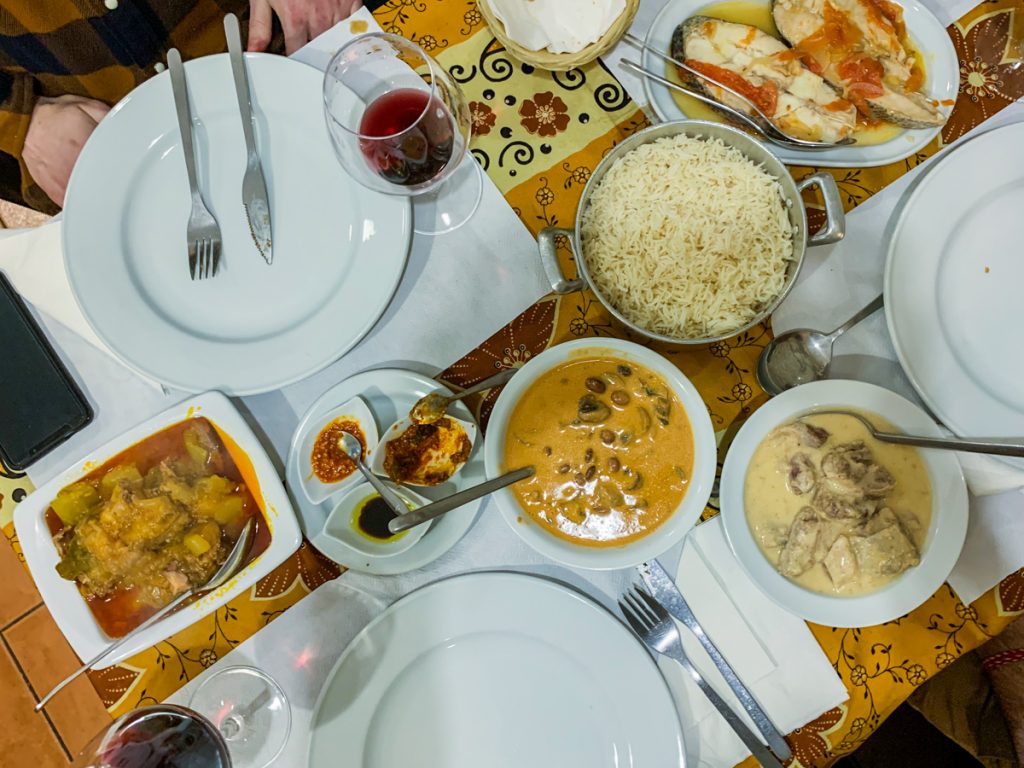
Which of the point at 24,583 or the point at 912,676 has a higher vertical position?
the point at 24,583

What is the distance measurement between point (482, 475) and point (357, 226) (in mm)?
581

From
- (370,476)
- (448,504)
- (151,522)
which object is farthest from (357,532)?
(151,522)

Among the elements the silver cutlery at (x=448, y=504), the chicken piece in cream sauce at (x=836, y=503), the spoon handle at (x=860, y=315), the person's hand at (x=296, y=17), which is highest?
the person's hand at (x=296, y=17)

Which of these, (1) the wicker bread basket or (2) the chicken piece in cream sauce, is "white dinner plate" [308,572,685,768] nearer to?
(2) the chicken piece in cream sauce

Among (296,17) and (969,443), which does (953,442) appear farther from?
(296,17)

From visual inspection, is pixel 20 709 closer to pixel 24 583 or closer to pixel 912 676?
pixel 24 583

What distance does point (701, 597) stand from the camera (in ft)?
4.55

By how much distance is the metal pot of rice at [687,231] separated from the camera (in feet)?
4.33

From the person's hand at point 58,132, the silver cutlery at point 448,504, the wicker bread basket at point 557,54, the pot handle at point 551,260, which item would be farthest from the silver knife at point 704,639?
the person's hand at point 58,132

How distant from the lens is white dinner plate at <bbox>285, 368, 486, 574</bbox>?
135 centimetres

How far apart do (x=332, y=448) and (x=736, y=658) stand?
3.14 ft

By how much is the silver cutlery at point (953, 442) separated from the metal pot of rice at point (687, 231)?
0.99 ft

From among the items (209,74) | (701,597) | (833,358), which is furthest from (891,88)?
Result: (209,74)

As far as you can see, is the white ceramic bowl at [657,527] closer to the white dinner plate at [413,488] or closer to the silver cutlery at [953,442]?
the white dinner plate at [413,488]
